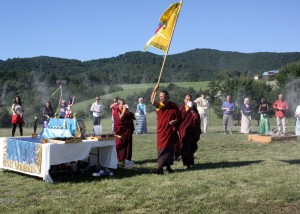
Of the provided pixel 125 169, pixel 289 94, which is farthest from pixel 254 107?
pixel 125 169

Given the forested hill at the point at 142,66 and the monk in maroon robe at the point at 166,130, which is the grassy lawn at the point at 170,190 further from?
the forested hill at the point at 142,66

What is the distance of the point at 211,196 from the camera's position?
6.77 meters

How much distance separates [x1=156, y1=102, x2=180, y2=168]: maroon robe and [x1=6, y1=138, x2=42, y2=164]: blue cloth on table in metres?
2.49

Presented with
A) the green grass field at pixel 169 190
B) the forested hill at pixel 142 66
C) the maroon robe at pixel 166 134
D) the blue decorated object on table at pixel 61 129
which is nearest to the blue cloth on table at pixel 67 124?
the blue decorated object on table at pixel 61 129

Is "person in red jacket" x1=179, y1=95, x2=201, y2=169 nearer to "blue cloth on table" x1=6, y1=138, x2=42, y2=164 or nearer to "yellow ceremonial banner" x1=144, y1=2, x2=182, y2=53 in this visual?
"yellow ceremonial banner" x1=144, y1=2, x2=182, y2=53

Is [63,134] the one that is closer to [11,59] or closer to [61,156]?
[61,156]

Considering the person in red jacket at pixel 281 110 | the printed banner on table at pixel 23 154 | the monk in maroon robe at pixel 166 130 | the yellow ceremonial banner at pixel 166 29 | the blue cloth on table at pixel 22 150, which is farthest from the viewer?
the person in red jacket at pixel 281 110

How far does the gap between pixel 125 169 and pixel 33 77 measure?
49606mm

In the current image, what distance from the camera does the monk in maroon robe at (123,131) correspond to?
1011cm

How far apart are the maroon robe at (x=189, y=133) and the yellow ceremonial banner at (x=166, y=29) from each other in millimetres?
2007

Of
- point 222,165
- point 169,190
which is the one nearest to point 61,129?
point 169,190

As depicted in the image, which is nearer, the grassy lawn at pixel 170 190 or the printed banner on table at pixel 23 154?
the grassy lawn at pixel 170 190

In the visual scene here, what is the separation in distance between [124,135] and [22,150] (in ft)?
8.65

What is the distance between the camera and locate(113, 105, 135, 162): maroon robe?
398 inches
